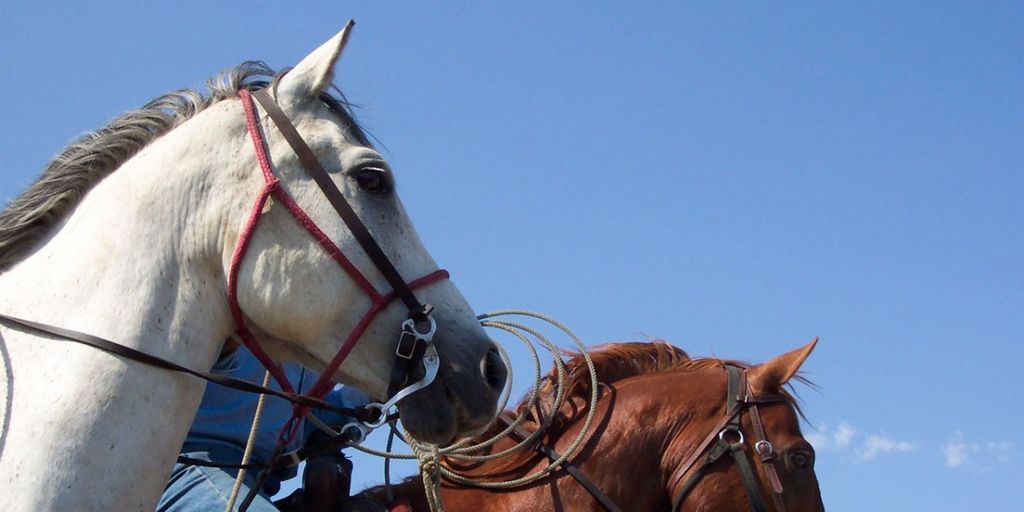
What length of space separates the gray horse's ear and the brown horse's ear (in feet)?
10.6

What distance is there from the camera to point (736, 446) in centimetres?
582

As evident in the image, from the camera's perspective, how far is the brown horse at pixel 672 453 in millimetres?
5742

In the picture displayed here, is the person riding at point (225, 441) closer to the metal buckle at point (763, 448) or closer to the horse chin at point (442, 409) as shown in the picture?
the horse chin at point (442, 409)

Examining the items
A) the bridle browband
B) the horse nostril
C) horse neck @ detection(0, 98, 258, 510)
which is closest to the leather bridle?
the bridle browband

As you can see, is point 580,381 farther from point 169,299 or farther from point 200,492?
point 169,299

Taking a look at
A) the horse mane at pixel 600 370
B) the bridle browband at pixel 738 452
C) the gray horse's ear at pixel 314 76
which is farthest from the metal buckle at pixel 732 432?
the gray horse's ear at pixel 314 76

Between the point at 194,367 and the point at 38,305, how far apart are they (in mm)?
478

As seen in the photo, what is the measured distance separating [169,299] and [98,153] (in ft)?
2.14

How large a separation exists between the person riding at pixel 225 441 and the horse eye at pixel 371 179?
142cm

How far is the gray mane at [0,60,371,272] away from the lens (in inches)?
141

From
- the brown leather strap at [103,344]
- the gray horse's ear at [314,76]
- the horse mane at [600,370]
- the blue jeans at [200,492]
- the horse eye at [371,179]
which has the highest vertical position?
the horse mane at [600,370]

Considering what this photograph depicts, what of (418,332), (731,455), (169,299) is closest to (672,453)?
(731,455)

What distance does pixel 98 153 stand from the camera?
12.2ft

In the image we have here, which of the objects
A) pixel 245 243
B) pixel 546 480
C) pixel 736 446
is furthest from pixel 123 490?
pixel 736 446
